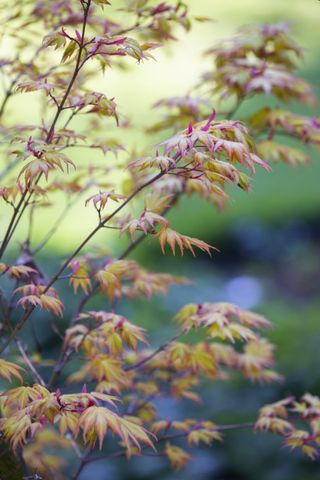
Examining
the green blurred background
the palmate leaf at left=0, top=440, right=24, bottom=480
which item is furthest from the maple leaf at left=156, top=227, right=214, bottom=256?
the palmate leaf at left=0, top=440, right=24, bottom=480

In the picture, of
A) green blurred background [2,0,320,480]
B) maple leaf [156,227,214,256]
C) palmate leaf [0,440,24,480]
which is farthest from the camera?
green blurred background [2,0,320,480]

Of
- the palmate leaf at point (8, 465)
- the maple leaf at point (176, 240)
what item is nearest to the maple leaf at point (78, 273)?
the maple leaf at point (176, 240)

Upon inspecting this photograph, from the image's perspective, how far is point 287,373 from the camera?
351 centimetres

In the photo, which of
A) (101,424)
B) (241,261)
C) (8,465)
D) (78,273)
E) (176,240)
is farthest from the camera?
(241,261)

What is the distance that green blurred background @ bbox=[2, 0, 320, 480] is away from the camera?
3.32 m

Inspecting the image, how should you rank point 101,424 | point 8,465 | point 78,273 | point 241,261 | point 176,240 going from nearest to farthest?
point 101,424 < point 176,240 < point 8,465 < point 78,273 < point 241,261

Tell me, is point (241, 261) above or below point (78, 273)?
below

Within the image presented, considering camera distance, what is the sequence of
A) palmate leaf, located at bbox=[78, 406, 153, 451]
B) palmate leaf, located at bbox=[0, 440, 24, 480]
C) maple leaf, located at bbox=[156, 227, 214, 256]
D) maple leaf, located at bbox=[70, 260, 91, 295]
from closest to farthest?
palmate leaf, located at bbox=[78, 406, 153, 451] → maple leaf, located at bbox=[156, 227, 214, 256] → palmate leaf, located at bbox=[0, 440, 24, 480] → maple leaf, located at bbox=[70, 260, 91, 295]

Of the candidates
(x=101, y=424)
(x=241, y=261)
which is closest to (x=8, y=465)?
(x=101, y=424)

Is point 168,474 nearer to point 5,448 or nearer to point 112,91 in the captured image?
point 5,448

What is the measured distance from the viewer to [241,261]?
22.2 ft

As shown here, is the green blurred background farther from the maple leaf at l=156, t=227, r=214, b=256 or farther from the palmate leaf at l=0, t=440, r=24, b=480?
the palmate leaf at l=0, t=440, r=24, b=480

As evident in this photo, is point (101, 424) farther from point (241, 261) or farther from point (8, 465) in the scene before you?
point (241, 261)

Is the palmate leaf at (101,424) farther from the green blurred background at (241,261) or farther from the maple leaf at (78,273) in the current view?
the green blurred background at (241,261)
